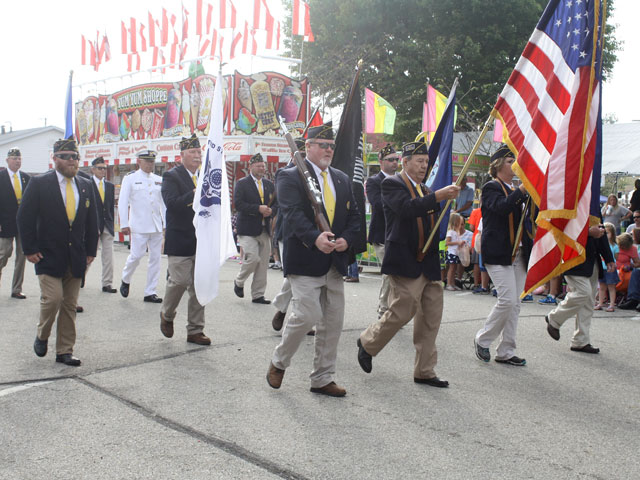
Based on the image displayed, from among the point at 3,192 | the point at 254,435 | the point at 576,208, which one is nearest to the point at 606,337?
the point at 576,208

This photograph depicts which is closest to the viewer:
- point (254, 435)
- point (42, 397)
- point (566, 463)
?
point (566, 463)

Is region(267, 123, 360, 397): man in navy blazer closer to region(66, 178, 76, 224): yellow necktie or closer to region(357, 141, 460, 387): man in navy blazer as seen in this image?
region(357, 141, 460, 387): man in navy blazer

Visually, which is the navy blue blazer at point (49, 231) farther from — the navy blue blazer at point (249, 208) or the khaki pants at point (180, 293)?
the navy blue blazer at point (249, 208)

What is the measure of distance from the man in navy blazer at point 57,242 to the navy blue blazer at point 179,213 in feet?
3.42

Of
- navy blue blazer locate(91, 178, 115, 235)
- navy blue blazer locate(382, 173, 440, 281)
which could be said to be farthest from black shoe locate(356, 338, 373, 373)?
navy blue blazer locate(91, 178, 115, 235)

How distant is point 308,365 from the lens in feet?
19.2

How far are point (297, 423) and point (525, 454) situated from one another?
1.41 m

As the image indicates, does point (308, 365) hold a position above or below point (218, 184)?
below

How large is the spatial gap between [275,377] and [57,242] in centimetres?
230

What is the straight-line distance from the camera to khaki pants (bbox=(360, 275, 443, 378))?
5.19 metres

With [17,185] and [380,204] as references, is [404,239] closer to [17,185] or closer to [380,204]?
[380,204]

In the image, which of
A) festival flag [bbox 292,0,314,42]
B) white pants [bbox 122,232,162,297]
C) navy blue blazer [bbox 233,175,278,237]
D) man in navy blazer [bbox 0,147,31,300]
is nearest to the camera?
navy blue blazer [bbox 233,175,278,237]

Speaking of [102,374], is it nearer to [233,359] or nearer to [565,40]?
[233,359]

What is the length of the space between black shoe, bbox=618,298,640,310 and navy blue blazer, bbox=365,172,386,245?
14.0 ft
